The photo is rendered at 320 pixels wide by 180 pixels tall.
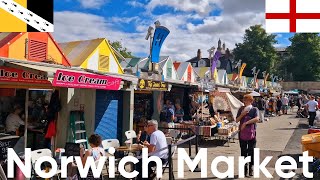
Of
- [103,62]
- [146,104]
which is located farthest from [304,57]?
[103,62]

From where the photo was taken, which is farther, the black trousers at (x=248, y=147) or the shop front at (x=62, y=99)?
the black trousers at (x=248, y=147)

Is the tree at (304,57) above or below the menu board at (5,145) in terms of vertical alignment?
above

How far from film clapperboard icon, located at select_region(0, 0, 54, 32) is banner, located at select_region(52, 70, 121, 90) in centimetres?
178

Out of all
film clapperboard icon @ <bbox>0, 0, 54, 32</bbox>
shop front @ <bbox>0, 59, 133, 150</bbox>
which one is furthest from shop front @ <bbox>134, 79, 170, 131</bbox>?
film clapperboard icon @ <bbox>0, 0, 54, 32</bbox>

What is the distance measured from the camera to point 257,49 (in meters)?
63.9

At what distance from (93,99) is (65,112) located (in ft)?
3.79

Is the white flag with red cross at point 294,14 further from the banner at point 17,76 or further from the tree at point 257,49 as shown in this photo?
the tree at point 257,49

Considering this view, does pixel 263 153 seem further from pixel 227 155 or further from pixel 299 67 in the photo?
pixel 299 67

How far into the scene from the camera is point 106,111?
10.9 meters

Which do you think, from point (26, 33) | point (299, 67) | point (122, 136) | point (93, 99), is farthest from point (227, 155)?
point (299, 67)

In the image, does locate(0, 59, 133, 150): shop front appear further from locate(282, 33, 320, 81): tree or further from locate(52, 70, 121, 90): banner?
locate(282, 33, 320, 81): tree

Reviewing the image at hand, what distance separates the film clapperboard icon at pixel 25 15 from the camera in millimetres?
7453

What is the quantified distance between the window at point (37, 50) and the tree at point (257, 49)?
191 ft

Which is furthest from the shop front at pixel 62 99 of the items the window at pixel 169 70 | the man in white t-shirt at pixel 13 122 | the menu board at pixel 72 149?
the window at pixel 169 70
